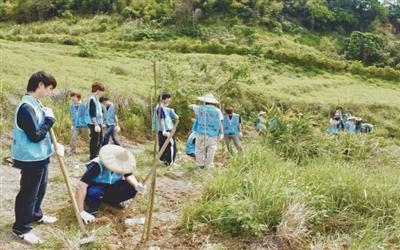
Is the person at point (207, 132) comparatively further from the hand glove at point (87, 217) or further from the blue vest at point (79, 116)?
the hand glove at point (87, 217)

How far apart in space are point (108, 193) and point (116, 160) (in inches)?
24.3

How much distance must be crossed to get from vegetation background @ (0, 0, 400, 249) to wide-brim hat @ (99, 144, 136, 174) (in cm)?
86

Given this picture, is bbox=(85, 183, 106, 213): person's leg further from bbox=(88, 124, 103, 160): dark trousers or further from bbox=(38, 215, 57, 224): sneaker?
bbox=(88, 124, 103, 160): dark trousers

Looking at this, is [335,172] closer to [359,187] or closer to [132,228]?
[359,187]

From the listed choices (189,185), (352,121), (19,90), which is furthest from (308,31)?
(189,185)

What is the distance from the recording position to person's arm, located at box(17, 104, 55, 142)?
429 cm

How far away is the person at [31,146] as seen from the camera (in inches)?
170

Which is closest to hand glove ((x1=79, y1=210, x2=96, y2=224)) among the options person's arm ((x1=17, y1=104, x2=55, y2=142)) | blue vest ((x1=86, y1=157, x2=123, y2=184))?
blue vest ((x1=86, y1=157, x2=123, y2=184))

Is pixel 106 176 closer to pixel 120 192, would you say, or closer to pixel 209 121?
pixel 120 192

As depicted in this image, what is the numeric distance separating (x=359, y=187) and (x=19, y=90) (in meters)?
7.77

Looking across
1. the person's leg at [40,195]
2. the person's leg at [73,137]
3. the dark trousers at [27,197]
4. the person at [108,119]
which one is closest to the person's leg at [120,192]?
the person's leg at [40,195]

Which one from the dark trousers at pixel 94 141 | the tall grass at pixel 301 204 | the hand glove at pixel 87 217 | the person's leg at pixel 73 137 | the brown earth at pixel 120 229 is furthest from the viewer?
the person's leg at pixel 73 137

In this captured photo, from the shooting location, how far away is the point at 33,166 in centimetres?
445

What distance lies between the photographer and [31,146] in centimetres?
440
